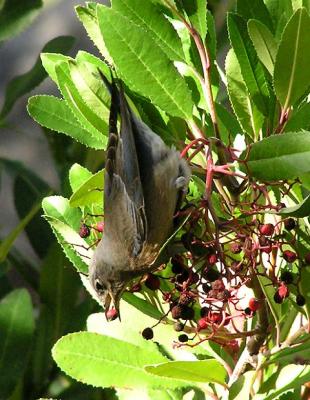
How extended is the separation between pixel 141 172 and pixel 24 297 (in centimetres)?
83

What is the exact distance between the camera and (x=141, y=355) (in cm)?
166

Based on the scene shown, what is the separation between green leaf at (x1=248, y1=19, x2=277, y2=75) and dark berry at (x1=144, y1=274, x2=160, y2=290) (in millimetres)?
367

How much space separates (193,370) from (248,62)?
481 mm

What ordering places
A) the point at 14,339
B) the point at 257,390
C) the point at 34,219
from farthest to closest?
1. the point at 34,219
2. the point at 14,339
3. the point at 257,390

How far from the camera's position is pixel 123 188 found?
1.54 metres

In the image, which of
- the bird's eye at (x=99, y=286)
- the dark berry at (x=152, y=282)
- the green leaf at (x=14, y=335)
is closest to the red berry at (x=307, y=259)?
the dark berry at (x=152, y=282)

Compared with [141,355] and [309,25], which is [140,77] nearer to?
[309,25]

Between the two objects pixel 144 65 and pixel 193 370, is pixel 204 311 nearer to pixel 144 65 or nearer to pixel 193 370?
pixel 193 370

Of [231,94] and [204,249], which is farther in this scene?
[231,94]

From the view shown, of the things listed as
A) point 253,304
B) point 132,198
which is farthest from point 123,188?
point 253,304

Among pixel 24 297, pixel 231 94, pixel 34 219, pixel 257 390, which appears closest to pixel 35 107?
pixel 231 94

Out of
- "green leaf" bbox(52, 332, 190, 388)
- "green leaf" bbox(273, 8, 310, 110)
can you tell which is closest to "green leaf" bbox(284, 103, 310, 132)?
"green leaf" bbox(273, 8, 310, 110)

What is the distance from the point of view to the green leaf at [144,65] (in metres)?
1.48

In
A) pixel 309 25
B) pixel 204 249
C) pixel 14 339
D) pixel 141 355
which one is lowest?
pixel 14 339
